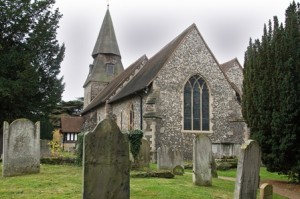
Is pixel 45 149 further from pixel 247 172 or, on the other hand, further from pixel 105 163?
pixel 105 163

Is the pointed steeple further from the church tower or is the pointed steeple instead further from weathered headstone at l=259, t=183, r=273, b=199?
weathered headstone at l=259, t=183, r=273, b=199

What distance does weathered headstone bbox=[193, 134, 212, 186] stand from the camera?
1069 cm

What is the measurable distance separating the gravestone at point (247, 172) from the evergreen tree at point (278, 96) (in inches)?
205

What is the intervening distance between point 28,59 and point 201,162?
16.1 meters

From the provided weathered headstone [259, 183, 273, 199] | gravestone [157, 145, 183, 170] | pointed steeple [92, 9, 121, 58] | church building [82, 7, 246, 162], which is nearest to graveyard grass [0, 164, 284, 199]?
weathered headstone [259, 183, 273, 199]

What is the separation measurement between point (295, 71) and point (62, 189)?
926cm

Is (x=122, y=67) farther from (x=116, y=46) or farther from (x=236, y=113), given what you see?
(x=236, y=113)

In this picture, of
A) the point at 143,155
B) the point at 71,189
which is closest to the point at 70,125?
the point at 143,155

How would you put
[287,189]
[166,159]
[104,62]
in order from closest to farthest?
[287,189] → [166,159] → [104,62]

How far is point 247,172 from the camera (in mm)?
8227

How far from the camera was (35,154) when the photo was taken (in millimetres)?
11719

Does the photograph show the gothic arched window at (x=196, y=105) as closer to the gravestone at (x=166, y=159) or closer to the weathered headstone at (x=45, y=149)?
the weathered headstone at (x=45, y=149)

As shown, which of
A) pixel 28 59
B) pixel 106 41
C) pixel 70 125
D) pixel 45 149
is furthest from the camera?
pixel 70 125

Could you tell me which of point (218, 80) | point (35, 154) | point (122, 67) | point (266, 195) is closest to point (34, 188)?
point (35, 154)
